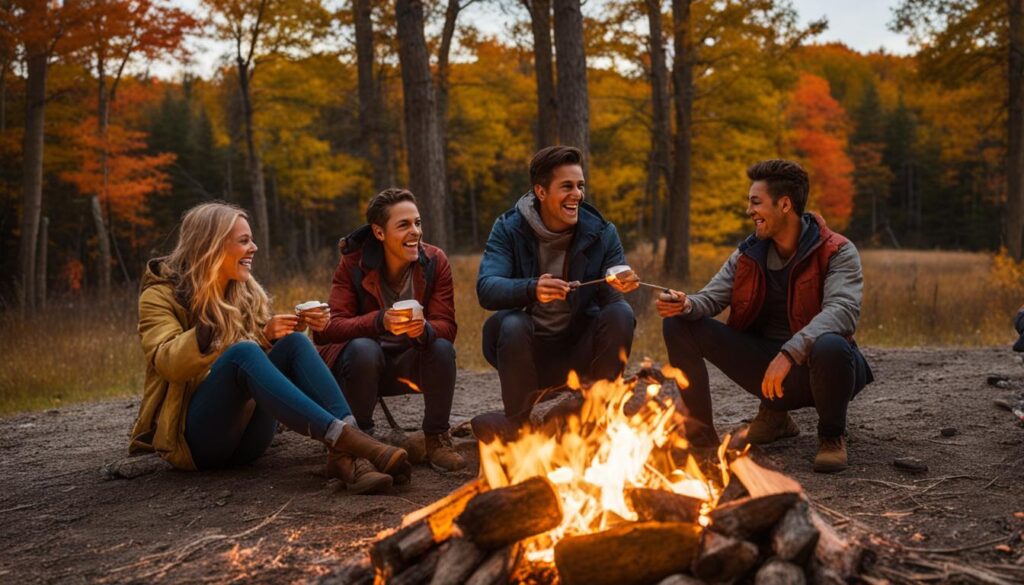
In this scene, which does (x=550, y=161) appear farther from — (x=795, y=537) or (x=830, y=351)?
(x=795, y=537)

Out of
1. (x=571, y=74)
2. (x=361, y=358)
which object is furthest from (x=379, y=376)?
(x=571, y=74)

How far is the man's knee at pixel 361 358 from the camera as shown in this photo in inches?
161

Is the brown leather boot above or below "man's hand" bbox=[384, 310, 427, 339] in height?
below

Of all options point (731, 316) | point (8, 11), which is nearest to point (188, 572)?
point (731, 316)

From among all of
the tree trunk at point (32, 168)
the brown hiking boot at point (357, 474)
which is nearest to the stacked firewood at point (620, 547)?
the brown hiking boot at point (357, 474)

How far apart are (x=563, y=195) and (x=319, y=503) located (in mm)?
1960

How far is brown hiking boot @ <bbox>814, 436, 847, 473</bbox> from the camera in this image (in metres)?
3.86

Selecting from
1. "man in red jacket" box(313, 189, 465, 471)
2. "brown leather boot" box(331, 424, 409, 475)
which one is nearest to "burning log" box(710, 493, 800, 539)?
"brown leather boot" box(331, 424, 409, 475)

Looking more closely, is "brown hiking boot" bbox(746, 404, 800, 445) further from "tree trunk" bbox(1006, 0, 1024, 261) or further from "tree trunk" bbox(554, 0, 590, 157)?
"tree trunk" bbox(1006, 0, 1024, 261)

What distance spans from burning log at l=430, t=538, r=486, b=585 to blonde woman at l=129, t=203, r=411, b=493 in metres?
1.10

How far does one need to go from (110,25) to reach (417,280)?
11.3 m

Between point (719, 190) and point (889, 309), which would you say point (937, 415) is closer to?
point (889, 309)

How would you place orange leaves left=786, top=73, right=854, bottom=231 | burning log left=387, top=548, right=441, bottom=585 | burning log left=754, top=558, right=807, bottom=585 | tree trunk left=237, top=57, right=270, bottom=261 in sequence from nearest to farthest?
burning log left=754, top=558, right=807, bottom=585 → burning log left=387, top=548, right=441, bottom=585 → tree trunk left=237, top=57, right=270, bottom=261 → orange leaves left=786, top=73, right=854, bottom=231

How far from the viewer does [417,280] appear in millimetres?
4469
